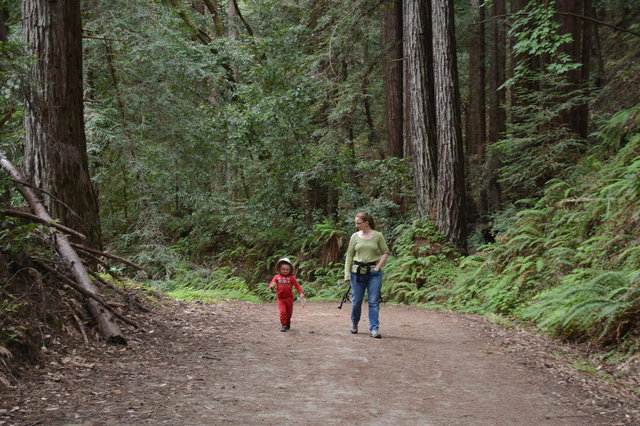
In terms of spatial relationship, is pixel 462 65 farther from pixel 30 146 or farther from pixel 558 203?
pixel 30 146

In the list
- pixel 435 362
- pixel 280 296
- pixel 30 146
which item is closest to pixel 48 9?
pixel 30 146

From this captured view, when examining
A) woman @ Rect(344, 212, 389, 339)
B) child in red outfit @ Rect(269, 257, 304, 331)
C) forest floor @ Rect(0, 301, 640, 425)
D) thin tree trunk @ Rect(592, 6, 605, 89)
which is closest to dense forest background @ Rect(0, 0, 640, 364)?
thin tree trunk @ Rect(592, 6, 605, 89)

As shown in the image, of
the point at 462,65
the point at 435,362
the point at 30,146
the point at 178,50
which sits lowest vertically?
the point at 435,362

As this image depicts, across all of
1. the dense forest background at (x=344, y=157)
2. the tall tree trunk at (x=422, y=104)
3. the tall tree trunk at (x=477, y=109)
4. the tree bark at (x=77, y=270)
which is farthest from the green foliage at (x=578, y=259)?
the tall tree trunk at (x=477, y=109)

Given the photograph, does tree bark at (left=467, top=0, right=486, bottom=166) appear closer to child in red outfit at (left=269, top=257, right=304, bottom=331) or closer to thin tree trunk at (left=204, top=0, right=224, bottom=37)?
thin tree trunk at (left=204, top=0, right=224, bottom=37)

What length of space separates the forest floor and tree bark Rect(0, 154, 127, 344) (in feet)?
0.83

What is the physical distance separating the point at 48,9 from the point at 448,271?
10.0 m

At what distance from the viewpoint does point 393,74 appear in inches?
736

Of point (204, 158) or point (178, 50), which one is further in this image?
point (204, 158)

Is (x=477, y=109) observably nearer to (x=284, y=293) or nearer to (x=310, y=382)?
(x=284, y=293)

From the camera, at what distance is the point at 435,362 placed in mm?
6562

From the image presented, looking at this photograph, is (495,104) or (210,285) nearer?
(210,285)

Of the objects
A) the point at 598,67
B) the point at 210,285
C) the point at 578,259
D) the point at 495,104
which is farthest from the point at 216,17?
the point at 578,259

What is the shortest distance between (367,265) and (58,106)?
17.1 ft
